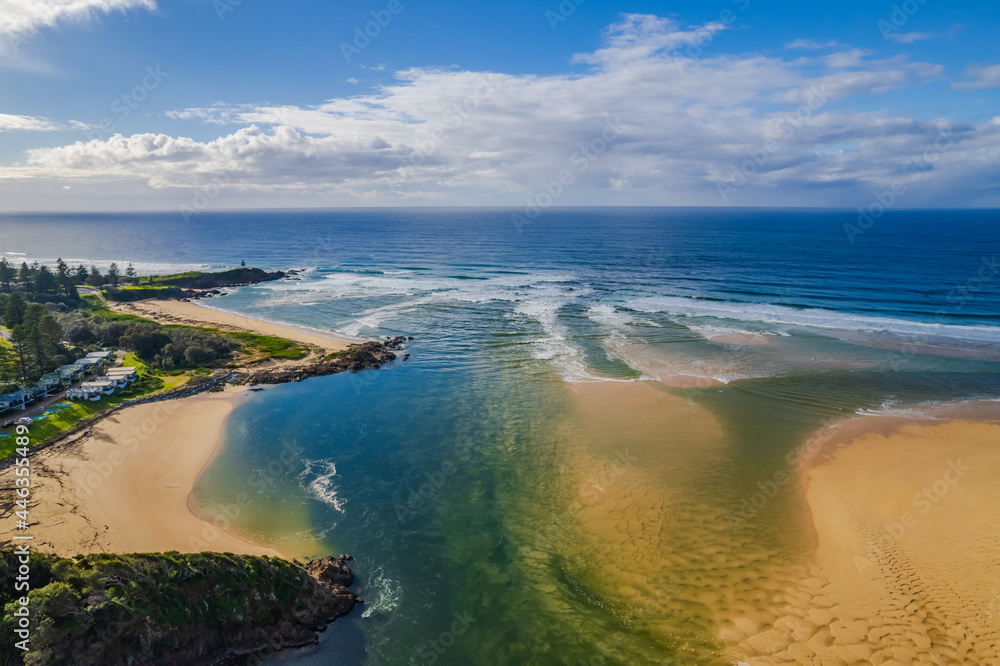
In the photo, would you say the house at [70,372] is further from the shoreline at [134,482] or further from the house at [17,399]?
the shoreline at [134,482]

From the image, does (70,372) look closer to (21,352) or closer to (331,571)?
(21,352)

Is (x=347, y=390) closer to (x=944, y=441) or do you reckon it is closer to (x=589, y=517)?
(x=589, y=517)

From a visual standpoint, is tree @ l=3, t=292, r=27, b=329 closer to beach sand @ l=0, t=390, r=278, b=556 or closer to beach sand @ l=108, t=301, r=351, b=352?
beach sand @ l=108, t=301, r=351, b=352

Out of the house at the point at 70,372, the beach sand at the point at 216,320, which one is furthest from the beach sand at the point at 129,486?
the beach sand at the point at 216,320

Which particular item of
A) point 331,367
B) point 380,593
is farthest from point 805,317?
point 380,593

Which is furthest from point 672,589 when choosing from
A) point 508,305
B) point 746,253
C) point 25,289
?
point 746,253

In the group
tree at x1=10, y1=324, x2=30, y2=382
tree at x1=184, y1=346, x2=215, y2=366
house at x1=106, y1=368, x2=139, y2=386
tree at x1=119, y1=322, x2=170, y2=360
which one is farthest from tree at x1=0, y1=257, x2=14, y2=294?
house at x1=106, y1=368, x2=139, y2=386

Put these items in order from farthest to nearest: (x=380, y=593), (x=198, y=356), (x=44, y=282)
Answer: (x=44, y=282) < (x=198, y=356) < (x=380, y=593)
